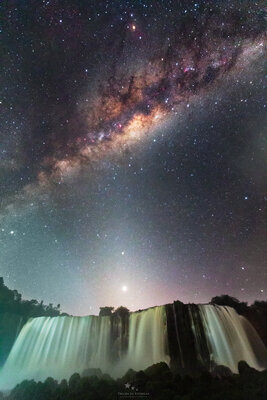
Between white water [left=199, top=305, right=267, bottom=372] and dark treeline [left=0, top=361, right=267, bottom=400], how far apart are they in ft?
10.7

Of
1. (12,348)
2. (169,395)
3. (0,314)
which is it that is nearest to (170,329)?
(169,395)

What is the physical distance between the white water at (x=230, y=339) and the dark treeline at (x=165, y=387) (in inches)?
129

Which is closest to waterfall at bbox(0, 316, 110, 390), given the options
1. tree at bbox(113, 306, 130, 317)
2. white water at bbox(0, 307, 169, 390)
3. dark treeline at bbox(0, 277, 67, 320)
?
white water at bbox(0, 307, 169, 390)

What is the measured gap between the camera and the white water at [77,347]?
86.4ft

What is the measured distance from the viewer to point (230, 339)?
24875 millimetres

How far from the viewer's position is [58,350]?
3148cm

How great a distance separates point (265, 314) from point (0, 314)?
34609 mm

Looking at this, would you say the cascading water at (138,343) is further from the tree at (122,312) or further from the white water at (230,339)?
the tree at (122,312)

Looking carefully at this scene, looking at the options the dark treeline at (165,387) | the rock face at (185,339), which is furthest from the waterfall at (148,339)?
the dark treeline at (165,387)

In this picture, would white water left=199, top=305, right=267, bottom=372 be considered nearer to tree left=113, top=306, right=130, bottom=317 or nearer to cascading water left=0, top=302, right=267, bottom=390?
cascading water left=0, top=302, right=267, bottom=390

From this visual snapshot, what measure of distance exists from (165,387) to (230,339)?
11.5 meters

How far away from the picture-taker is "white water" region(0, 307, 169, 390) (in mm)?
26328

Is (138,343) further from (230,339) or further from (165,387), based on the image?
(165,387)

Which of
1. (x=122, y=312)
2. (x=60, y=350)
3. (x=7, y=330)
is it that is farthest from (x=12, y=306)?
(x=122, y=312)
